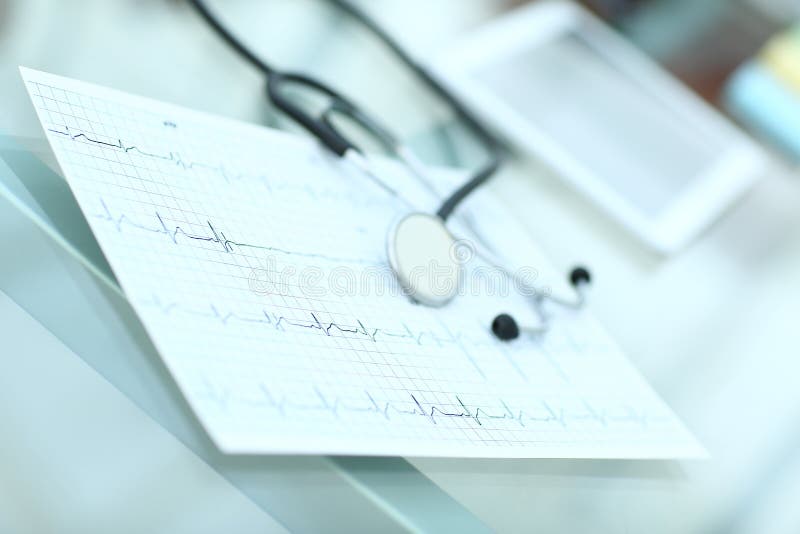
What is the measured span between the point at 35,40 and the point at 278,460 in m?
0.33

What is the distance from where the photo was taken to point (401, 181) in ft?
1.80

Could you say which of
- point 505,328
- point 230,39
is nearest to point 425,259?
point 505,328

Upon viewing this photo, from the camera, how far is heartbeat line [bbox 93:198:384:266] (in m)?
0.39

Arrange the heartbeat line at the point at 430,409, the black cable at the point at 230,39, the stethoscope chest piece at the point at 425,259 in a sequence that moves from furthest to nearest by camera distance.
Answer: the black cable at the point at 230,39
the stethoscope chest piece at the point at 425,259
the heartbeat line at the point at 430,409

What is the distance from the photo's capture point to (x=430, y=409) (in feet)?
1.34

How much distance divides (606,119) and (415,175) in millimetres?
251

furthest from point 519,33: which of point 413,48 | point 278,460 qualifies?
point 278,460

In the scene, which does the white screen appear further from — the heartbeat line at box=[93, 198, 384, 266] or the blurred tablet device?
the heartbeat line at box=[93, 198, 384, 266]

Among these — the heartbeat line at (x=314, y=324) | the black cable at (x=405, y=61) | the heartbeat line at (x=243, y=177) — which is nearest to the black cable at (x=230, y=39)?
the black cable at (x=405, y=61)

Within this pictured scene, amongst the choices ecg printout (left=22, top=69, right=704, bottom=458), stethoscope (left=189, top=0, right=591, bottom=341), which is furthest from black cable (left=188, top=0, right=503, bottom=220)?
ecg printout (left=22, top=69, right=704, bottom=458)

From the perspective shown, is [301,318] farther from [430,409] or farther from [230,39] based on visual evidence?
[230,39]

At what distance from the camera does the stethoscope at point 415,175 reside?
1.55 feet

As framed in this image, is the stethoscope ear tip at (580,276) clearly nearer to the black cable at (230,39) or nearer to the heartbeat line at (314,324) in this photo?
the heartbeat line at (314,324)

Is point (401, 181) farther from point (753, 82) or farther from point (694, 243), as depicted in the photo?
point (753, 82)
